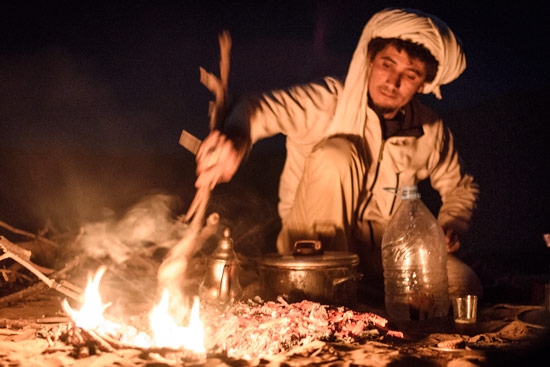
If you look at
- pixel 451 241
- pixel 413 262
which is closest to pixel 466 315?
pixel 413 262

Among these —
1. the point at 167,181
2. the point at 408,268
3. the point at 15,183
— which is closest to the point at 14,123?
the point at 15,183

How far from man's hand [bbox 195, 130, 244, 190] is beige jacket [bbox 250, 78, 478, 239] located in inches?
20.3

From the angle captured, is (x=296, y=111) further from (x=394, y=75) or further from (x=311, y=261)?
(x=311, y=261)

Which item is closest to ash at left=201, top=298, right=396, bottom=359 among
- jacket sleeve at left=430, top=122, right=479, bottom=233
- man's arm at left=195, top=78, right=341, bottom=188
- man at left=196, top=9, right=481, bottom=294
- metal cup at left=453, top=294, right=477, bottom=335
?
metal cup at left=453, top=294, right=477, bottom=335

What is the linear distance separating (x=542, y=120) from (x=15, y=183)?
7.09 m

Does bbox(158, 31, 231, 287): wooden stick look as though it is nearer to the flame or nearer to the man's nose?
the flame

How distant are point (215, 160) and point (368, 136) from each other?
131 centimetres

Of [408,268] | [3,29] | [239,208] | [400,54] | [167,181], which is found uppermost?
[3,29]

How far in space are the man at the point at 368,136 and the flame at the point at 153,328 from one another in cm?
120

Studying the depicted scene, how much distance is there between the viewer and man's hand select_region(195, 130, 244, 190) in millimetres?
2160

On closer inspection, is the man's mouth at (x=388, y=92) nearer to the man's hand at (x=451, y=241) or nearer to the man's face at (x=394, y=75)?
the man's face at (x=394, y=75)

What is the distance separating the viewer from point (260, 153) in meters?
7.64

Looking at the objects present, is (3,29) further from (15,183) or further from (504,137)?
(504,137)

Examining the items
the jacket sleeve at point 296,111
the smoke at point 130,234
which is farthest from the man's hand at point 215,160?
the smoke at point 130,234
